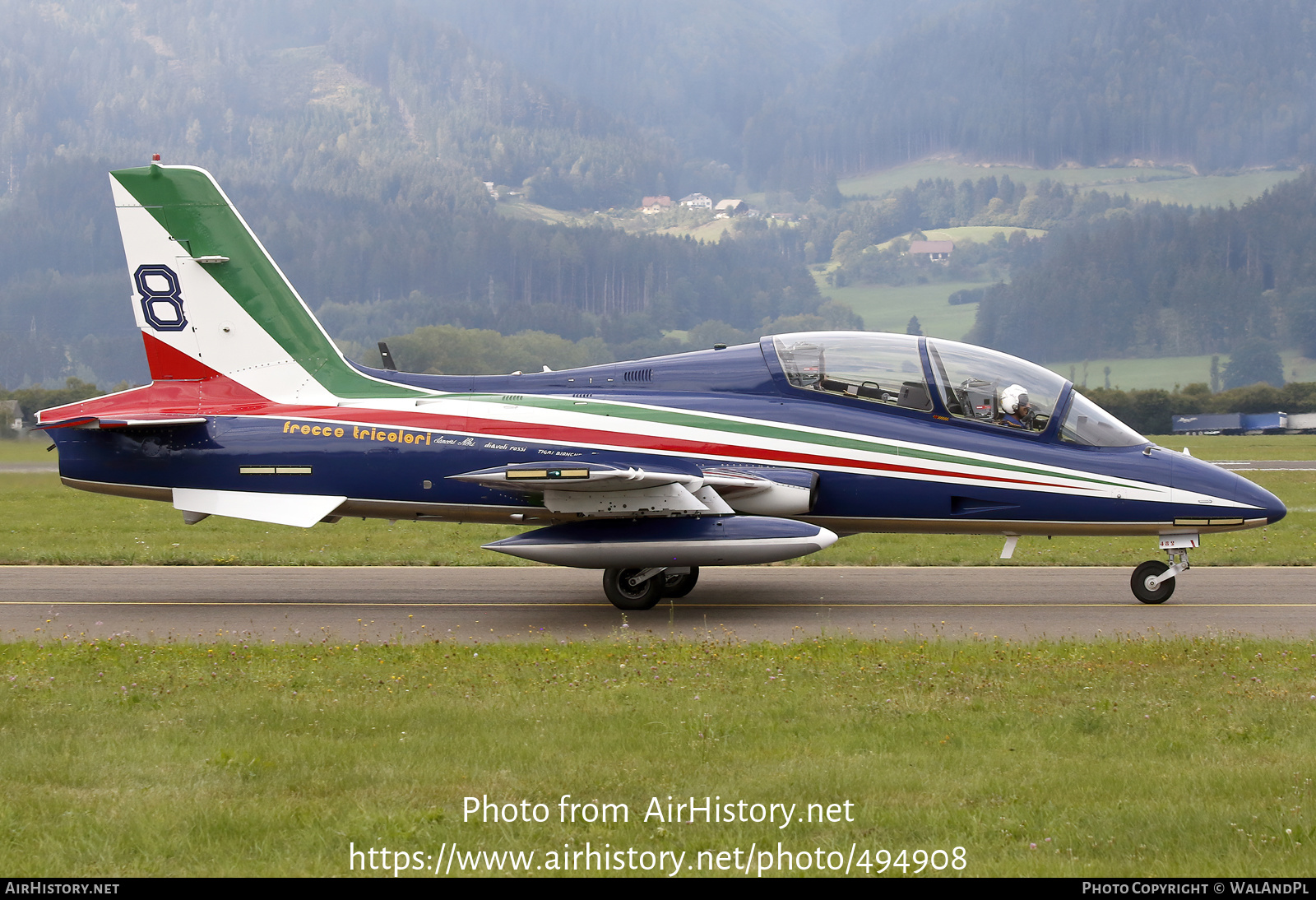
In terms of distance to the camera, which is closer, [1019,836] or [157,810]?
[1019,836]

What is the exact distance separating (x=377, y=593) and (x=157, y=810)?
9436 millimetres

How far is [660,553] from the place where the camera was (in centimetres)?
1351

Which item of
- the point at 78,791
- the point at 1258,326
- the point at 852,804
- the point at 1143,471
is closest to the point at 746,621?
the point at 1143,471

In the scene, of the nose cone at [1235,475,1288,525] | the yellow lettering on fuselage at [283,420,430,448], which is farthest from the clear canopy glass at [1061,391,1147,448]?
the yellow lettering on fuselage at [283,420,430,448]

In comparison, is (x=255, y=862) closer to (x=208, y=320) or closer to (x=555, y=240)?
(x=208, y=320)

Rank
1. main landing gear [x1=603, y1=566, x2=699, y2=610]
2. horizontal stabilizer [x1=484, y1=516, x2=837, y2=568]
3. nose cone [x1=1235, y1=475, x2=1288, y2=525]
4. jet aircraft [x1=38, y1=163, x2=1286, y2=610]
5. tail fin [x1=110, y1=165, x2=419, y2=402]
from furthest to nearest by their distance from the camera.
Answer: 1. tail fin [x1=110, y1=165, x2=419, y2=402]
2. main landing gear [x1=603, y1=566, x2=699, y2=610]
3. jet aircraft [x1=38, y1=163, x2=1286, y2=610]
4. nose cone [x1=1235, y1=475, x2=1288, y2=525]
5. horizontal stabilizer [x1=484, y1=516, x2=837, y2=568]

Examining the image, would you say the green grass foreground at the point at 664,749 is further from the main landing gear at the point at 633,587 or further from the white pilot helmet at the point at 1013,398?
the white pilot helmet at the point at 1013,398

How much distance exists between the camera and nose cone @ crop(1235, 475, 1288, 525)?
13469 mm

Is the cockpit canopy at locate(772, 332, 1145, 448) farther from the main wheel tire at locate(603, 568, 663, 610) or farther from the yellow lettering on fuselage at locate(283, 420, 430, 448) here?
the yellow lettering on fuselage at locate(283, 420, 430, 448)

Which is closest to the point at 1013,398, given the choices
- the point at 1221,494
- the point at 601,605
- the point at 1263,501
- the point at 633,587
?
the point at 1221,494

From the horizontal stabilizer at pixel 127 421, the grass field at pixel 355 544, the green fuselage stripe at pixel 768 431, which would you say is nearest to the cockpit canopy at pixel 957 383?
the green fuselage stripe at pixel 768 431

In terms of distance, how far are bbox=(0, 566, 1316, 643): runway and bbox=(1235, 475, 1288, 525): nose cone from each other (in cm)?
116

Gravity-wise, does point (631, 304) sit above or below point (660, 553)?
above

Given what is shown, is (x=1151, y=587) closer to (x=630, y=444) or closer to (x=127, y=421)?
(x=630, y=444)
